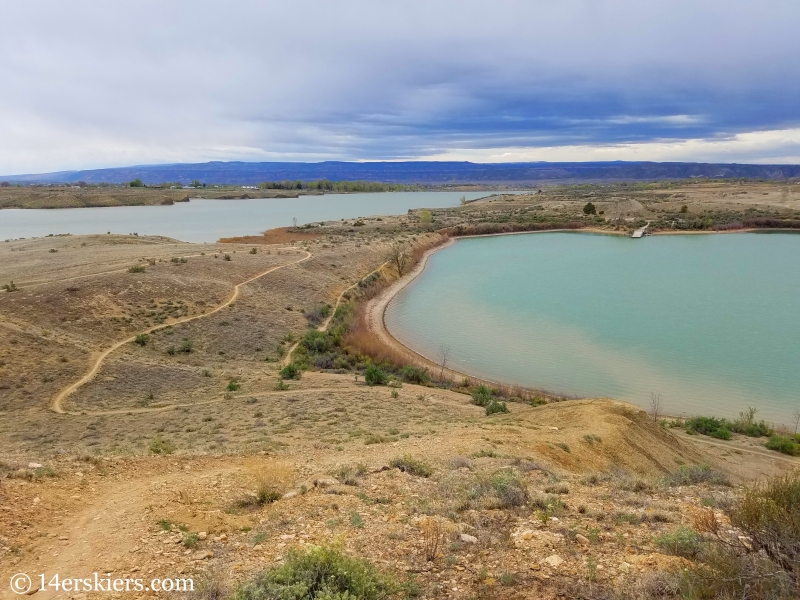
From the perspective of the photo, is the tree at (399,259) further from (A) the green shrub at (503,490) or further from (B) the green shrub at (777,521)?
(B) the green shrub at (777,521)

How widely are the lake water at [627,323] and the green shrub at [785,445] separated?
251 cm

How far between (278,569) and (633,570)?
330 centimetres

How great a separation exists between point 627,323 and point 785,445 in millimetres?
12575

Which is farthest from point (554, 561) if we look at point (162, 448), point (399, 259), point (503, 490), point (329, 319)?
point (399, 259)

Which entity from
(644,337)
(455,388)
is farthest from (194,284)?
(644,337)

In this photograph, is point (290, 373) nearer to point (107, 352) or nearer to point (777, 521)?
point (107, 352)

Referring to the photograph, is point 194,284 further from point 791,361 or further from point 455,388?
point 791,361

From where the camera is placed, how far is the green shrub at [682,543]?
16.7 feet

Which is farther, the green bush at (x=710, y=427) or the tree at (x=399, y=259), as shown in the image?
the tree at (x=399, y=259)

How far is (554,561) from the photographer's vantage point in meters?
5.13

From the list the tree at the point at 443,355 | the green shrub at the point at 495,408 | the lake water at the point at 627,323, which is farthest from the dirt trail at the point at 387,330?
the green shrub at the point at 495,408

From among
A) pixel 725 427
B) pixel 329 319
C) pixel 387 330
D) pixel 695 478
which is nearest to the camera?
pixel 695 478

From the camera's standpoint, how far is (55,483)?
732cm

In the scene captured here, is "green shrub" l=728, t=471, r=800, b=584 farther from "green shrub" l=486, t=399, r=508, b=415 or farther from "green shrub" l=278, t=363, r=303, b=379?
"green shrub" l=278, t=363, r=303, b=379
